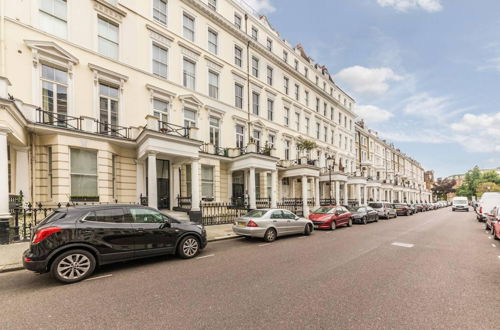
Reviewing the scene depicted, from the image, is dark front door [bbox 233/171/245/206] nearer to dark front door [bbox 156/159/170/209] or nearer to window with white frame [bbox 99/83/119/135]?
dark front door [bbox 156/159/170/209]

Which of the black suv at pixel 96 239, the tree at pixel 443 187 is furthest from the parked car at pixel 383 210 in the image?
the tree at pixel 443 187

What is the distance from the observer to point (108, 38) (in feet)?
45.4

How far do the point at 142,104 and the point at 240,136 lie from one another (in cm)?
873

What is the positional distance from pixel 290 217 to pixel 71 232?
8518 millimetres

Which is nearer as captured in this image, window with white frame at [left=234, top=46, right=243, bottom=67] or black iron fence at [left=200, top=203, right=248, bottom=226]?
black iron fence at [left=200, top=203, right=248, bottom=226]

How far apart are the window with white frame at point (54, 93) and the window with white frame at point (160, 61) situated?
202 inches

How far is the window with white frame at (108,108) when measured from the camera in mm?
13211

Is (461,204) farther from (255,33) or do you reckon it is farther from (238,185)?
(255,33)

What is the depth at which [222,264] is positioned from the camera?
662 centimetres

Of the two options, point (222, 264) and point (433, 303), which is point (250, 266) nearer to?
point (222, 264)

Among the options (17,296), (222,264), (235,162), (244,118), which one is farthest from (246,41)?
(17,296)

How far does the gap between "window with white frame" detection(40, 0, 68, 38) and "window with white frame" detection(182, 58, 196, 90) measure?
687 cm

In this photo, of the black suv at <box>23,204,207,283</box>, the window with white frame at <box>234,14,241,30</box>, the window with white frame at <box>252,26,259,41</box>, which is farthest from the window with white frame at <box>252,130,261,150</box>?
the black suv at <box>23,204,207,283</box>

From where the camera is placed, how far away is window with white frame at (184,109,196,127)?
16.9m
